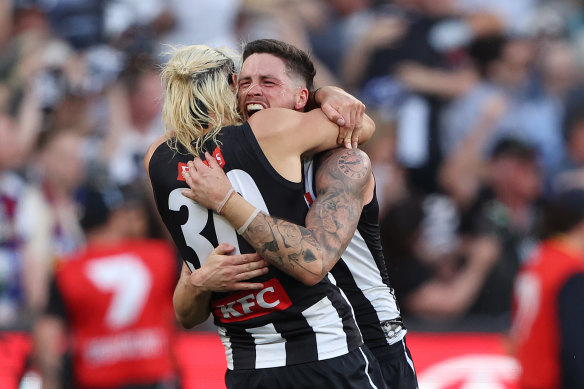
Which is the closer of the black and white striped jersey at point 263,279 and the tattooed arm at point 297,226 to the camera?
the tattooed arm at point 297,226

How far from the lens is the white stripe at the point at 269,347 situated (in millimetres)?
3270

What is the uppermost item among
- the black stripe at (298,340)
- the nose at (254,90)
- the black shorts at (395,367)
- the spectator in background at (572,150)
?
the spectator in background at (572,150)

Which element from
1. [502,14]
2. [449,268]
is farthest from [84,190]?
[502,14]

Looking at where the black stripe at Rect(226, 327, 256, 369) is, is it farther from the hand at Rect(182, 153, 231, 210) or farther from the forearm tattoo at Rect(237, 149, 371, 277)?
the hand at Rect(182, 153, 231, 210)

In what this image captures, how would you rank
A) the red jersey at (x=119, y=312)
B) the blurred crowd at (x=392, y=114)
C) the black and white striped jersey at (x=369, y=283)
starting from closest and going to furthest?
1. the black and white striped jersey at (x=369, y=283)
2. the red jersey at (x=119, y=312)
3. the blurred crowd at (x=392, y=114)

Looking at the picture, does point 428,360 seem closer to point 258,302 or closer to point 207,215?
point 258,302

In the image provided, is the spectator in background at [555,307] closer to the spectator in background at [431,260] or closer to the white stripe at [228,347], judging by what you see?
the spectator in background at [431,260]

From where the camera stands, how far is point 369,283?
381 cm

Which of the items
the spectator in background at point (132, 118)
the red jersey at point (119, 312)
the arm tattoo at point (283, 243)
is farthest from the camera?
the spectator in background at point (132, 118)

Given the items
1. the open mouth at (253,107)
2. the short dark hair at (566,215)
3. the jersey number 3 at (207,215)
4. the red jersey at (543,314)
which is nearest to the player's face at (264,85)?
the open mouth at (253,107)

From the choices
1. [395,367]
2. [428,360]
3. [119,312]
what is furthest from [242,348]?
[428,360]

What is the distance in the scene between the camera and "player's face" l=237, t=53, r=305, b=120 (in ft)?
11.7

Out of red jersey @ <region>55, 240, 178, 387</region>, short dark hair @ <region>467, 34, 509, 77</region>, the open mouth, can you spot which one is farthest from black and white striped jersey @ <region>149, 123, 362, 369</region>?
short dark hair @ <region>467, 34, 509, 77</region>

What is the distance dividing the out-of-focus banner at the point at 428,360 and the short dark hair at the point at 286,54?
137 inches
